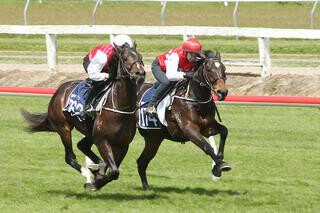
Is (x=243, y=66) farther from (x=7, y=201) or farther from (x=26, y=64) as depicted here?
(x=7, y=201)

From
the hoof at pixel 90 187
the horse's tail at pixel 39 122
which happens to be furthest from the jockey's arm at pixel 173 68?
the horse's tail at pixel 39 122

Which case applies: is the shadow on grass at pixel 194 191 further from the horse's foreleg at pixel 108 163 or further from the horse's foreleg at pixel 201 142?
the horse's foreleg at pixel 108 163

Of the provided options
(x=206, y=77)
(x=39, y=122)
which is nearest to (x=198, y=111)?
(x=206, y=77)

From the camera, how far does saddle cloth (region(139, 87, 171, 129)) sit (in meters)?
9.54

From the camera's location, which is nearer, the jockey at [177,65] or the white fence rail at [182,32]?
the jockey at [177,65]

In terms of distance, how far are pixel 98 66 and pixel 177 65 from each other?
965mm

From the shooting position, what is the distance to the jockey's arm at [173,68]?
945 centimetres

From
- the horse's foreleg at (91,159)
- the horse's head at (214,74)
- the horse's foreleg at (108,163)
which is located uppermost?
the horse's head at (214,74)

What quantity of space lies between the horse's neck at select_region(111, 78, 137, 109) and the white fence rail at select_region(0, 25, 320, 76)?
8.02 m

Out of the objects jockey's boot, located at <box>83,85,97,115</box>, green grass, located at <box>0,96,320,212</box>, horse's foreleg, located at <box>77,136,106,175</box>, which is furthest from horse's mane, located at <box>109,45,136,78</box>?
green grass, located at <box>0,96,320,212</box>

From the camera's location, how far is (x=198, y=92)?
9.39m

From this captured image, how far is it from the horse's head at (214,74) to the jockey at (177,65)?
0.20 m

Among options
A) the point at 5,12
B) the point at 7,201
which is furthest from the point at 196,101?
the point at 5,12

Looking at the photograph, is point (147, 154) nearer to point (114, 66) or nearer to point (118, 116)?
point (118, 116)
